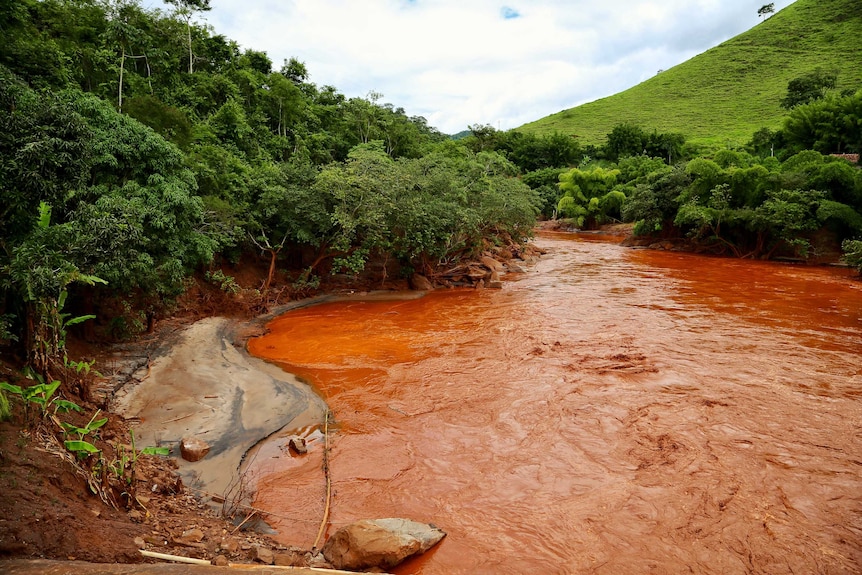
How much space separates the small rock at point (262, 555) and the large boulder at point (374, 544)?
552mm

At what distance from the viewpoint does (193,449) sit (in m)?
6.39

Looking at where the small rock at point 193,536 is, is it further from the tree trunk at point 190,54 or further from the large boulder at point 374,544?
the tree trunk at point 190,54

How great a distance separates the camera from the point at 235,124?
69.2 feet

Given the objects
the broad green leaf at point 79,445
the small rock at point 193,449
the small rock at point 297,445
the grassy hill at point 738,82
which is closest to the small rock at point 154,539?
the broad green leaf at point 79,445

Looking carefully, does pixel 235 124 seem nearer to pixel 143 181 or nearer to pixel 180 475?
pixel 143 181

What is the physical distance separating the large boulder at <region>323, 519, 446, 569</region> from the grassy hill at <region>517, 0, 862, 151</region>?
203ft

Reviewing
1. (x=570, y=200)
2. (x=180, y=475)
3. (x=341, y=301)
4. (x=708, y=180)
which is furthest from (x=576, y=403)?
(x=570, y=200)

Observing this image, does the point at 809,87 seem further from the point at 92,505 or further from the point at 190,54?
the point at 92,505

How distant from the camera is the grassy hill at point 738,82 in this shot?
64000 mm

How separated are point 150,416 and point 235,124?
17349 mm

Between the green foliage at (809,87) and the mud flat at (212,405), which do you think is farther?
the green foliage at (809,87)

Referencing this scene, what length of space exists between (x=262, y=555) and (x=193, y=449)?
2719mm

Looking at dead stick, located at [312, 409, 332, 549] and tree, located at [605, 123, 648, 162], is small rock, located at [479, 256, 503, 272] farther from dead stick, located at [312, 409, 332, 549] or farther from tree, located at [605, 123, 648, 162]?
tree, located at [605, 123, 648, 162]

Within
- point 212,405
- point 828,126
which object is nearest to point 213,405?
point 212,405
